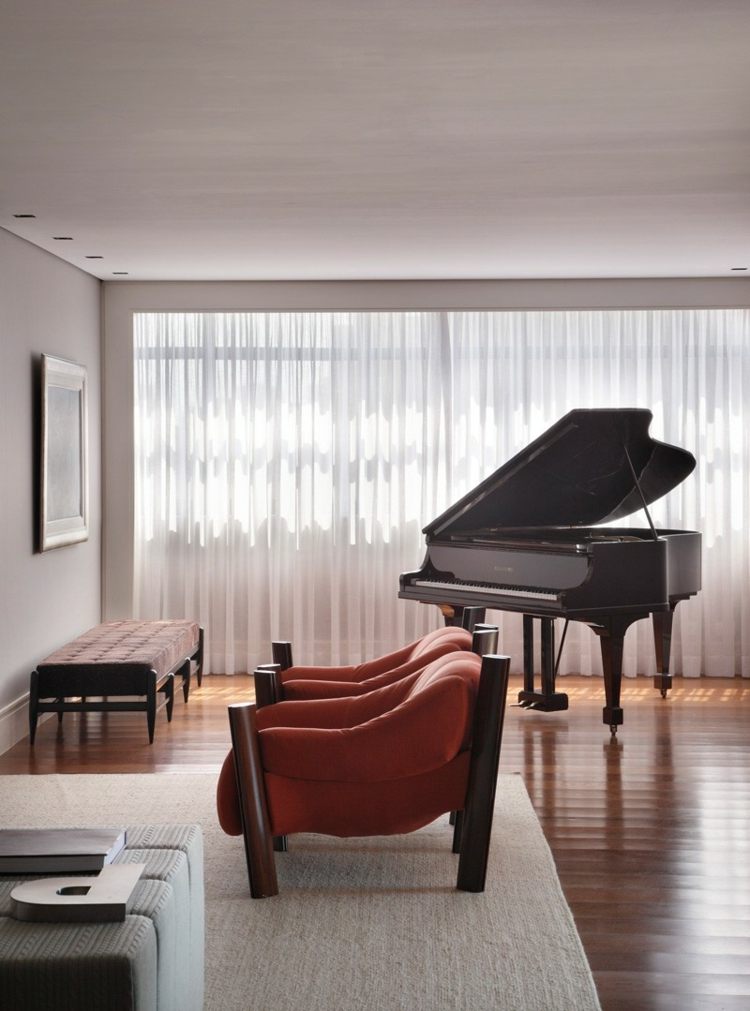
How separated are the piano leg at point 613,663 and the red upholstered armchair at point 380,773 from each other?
7.73 feet

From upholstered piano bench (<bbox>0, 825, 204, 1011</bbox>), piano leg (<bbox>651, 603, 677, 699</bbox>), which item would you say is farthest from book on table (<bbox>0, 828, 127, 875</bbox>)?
piano leg (<bbox>651, 603, 677, 699</bbox>)

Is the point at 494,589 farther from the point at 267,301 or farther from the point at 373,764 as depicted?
the point at 267,301

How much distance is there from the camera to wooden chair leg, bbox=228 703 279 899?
391 centimetres

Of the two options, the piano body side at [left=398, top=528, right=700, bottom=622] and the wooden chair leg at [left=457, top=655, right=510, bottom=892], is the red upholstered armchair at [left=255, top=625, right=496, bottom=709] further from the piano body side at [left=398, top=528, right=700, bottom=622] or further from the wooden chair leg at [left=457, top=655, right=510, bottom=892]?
the piano body side at [left=398, top=528, right=700, bottom=622]

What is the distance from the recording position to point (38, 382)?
6820 mm

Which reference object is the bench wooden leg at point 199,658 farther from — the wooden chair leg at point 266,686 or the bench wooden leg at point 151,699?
the wooden chair leg at point 266,686

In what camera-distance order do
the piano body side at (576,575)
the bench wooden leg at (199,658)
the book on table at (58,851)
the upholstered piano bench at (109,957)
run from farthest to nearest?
the bench wooden leg at (199,658), the piano body side at (576,575), the book on table at (58,851), the upholstered piano bench at (109,957)

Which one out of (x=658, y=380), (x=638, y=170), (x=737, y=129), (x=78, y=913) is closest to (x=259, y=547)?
(x=658, y=380)

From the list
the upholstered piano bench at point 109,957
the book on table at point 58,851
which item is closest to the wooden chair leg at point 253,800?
the book on table at point 58,851

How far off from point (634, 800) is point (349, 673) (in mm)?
1392

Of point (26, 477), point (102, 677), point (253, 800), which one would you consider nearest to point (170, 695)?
point (102, 677)

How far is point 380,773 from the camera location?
13.0ft

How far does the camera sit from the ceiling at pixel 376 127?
10.6 ft

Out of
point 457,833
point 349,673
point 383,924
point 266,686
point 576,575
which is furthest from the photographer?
point 576,575
